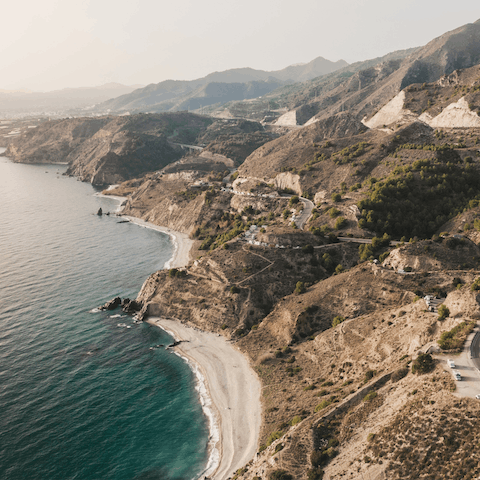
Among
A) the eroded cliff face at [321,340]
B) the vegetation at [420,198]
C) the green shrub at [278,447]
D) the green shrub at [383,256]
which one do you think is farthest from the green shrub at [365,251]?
the green shrub at [278,447]

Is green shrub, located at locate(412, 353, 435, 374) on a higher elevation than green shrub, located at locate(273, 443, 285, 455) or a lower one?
higher

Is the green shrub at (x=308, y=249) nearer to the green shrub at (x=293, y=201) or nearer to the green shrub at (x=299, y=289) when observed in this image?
the green shrub at (x=299, y=289)

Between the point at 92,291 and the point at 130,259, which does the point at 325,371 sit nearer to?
the point at 92,291

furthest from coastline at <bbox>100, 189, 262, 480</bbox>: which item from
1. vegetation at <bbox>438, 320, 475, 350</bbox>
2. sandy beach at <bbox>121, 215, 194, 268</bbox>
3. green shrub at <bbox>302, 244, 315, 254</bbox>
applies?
sandy beach at <bbox>121, 215, 194, 268</bbox>

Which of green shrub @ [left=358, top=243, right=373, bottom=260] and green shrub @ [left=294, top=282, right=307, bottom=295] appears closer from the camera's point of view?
green shrub @ [left=294, top=282, right=307, bottom=295]

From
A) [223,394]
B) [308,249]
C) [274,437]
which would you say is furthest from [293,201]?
[274,437]

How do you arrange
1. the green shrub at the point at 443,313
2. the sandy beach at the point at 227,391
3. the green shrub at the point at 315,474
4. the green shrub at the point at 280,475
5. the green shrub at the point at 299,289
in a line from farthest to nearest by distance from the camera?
the green shrub at the point at 299,289 → the sandy beach at the point at 227,391 → the green shrub at the point at 443,313 → the green shrub at the point at 280,475 → the green shrub at the point at 315,474

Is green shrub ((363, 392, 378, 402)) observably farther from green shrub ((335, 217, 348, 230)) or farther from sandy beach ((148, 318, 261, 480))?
green shrub ((335, 217, 348, 230))

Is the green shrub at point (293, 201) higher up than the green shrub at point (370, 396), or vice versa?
the green shrub at point (293, 201)
